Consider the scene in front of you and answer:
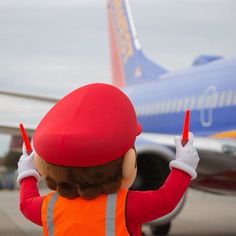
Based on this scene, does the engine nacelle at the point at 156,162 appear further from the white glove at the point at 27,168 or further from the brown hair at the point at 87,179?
the brown hair at the point at 87,179

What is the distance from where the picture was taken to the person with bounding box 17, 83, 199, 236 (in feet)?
7.60

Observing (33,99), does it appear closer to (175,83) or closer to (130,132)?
(175,83)

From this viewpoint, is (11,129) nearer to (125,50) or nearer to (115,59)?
(125,50)

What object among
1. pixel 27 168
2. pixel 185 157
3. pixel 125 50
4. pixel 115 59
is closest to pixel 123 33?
pixel 125 50

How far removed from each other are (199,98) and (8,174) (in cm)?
1431

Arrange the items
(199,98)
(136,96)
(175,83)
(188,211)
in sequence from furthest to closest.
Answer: (188,211)
(136,96)
(175,83)
(199,98)

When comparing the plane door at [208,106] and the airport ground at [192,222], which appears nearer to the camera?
the plane door at [208,106]

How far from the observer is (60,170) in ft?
7.86

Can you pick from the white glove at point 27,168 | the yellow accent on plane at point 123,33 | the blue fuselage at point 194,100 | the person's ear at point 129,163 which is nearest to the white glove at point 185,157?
the person's ear at point 129,163

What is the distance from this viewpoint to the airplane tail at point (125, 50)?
13641 mm

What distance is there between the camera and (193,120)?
361 inches

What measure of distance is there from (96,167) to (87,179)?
4cm

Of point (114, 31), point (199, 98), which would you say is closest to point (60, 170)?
point (199, 98)

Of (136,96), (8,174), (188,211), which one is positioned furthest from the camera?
(8,174)
